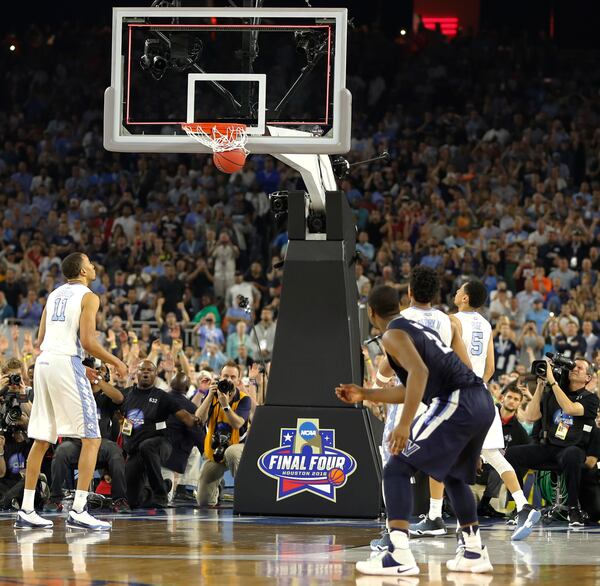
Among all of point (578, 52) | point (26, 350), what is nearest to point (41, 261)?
point (26, 350)

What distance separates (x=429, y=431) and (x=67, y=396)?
3594 millimetres

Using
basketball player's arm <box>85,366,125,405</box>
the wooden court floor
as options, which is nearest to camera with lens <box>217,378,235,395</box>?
basketball player's arm <box>85,366,125,405</box>

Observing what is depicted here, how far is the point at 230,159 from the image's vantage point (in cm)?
1070

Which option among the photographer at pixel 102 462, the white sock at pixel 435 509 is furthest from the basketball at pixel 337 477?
the photographer at pixel 102 462

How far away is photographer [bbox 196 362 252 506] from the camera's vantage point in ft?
42.1

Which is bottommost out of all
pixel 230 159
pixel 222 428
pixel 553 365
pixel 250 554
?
pixel 250 554

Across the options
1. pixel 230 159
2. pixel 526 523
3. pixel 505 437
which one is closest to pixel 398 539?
pixel 526 523

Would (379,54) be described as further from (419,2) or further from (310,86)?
(310,86)

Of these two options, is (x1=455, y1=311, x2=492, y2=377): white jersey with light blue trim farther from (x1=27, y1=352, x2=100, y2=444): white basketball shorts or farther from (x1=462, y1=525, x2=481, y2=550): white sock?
(x1=27, y1=352, x2=100, y2=444): white basketball shorts

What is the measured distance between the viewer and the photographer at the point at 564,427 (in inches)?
446

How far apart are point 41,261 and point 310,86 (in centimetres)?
1200

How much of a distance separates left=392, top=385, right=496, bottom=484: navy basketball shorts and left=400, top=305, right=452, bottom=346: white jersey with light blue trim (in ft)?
3.64

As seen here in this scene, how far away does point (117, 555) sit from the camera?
323 inches

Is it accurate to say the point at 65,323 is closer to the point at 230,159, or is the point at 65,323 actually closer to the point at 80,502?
the point at 80,502
